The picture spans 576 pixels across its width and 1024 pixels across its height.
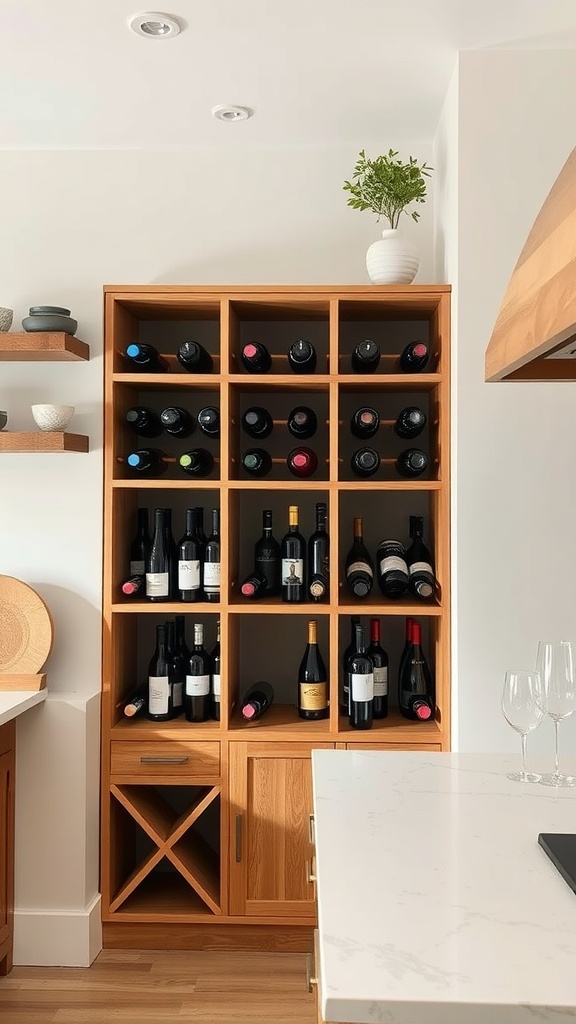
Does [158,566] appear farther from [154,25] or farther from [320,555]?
[154,25]

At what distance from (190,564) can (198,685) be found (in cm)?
42

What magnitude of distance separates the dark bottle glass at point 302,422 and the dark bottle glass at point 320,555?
27 cm

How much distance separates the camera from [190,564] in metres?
3.18

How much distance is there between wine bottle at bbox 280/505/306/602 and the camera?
3164mm

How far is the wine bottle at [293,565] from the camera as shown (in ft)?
10.4

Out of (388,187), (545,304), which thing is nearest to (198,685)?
(388,187)

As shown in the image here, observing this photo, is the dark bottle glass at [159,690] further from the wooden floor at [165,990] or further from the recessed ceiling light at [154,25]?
the recessed ceiling light at [154,25]

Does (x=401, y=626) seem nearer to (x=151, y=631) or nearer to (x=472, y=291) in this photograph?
(x=151, y=631)

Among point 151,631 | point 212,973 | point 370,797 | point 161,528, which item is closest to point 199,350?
point 161,528

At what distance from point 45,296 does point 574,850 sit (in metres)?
2.70

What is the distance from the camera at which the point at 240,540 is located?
11.6 ft

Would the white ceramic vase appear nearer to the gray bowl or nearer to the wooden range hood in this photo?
the gray bowl

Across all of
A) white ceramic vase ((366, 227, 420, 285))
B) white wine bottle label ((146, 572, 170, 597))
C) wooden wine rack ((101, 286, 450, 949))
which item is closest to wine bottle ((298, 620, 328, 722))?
wooden wine rack ((101, 286, 450, 949))

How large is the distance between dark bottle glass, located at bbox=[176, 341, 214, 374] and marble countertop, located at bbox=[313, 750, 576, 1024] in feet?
5.11
